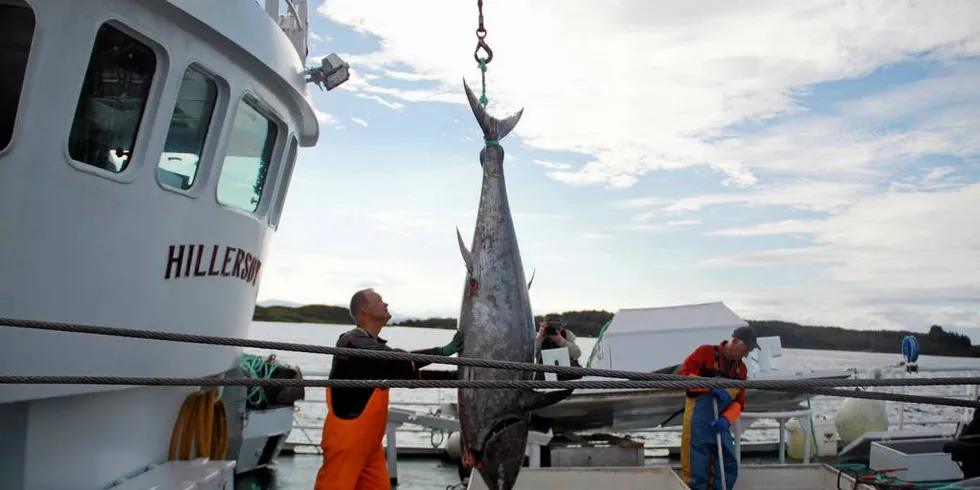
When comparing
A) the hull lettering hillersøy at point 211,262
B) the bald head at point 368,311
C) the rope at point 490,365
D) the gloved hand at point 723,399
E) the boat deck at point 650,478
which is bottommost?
the boat deck at point 650,478

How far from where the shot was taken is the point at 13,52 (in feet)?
10.8

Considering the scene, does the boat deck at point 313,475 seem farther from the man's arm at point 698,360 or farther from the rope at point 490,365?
the rope at point 490,365

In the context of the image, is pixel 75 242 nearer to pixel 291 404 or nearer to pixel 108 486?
pixel 108 486

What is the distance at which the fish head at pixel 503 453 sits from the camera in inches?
128

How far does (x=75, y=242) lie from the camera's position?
3.39 m

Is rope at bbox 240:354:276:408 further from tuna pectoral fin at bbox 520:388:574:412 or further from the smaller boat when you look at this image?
tuna pectoral fin at bbox 520:388:574:412

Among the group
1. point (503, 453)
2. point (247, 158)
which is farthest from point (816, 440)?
point (247, 158)

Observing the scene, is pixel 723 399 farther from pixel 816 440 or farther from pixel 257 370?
pixel 257 370

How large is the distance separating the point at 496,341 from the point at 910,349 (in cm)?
657

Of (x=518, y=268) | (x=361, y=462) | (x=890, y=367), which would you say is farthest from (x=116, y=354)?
(x=890, y=367)

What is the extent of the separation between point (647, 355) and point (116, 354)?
6.23m

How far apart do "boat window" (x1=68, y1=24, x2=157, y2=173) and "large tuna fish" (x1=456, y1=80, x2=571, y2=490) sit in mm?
1921

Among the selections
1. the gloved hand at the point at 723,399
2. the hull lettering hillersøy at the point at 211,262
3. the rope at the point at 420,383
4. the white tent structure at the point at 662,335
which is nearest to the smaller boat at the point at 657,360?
the white tent structure at the point at 662,335

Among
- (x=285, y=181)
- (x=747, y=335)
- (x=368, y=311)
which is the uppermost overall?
(x=285, y=181)
